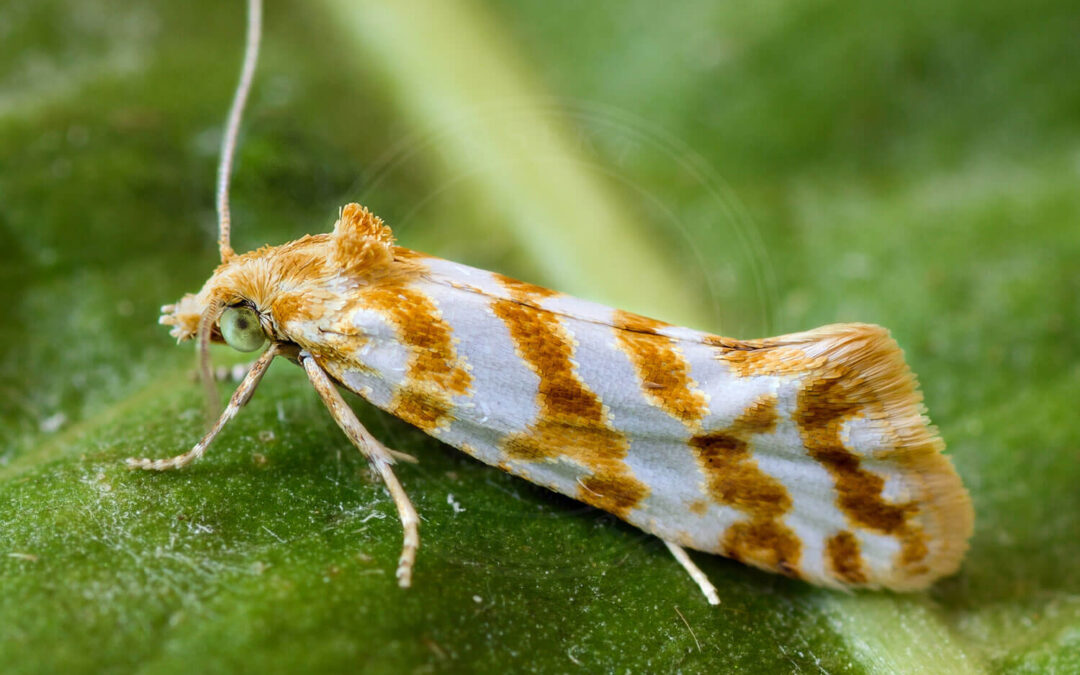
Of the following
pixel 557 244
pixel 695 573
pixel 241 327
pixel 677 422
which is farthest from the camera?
pixel 557 244

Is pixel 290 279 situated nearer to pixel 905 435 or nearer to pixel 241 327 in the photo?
pixel 241 327

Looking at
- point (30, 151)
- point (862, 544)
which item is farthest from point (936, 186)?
point (30, 151)

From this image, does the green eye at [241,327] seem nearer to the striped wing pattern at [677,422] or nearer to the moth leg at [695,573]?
the striped wing pattern at [677,422]

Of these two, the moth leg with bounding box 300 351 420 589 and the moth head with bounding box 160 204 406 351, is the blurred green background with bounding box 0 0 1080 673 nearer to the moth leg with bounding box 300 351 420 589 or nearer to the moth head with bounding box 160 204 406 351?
the moth leg with bounding box 300 351 420 589

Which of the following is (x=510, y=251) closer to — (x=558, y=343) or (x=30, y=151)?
(x=558, y=343)

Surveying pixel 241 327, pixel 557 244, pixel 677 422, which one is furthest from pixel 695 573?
pixel 241 327

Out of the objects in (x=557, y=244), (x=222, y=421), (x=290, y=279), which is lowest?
(x=222, y=421)

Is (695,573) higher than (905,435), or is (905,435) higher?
(905,435)

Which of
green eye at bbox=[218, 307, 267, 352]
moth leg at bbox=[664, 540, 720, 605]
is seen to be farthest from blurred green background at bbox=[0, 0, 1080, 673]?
green eye at bbox=[218, 307, 267, 352]
